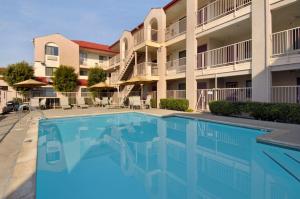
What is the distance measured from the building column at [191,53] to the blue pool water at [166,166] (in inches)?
272

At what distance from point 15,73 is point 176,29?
20146mm

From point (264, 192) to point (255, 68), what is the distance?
30.6ft

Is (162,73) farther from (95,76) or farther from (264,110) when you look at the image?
(95,76)

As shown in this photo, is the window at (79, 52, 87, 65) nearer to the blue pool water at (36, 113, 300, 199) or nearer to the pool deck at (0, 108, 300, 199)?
the blue pool water at (36, 113, 300, 199)

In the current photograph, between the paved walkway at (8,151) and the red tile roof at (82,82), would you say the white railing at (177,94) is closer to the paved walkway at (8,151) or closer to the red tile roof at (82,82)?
the paved walkway at (8,151)

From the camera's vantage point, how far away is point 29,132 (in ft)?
29.8

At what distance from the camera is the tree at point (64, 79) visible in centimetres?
2698

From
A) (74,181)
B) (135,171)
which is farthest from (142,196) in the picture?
(74,181)

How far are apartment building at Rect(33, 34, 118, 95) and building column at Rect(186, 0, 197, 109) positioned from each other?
59.9 feet

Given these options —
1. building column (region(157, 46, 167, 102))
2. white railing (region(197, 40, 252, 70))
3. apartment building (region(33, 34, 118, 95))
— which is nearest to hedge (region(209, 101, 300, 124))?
white railing (region(197, 40, 252, 70))

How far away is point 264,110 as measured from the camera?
10.7m

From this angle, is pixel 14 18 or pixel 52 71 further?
pixel 52 71

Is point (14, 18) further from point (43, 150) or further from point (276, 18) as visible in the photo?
point (276, 18)

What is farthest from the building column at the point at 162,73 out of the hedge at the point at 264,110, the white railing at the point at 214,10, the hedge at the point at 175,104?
the hedge at the point at 264,110
